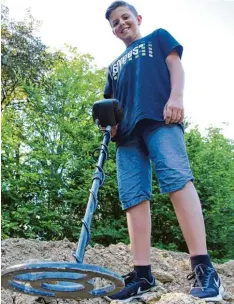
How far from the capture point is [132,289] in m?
1.27

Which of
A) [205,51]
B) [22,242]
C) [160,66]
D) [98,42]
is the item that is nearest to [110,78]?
[160,66]

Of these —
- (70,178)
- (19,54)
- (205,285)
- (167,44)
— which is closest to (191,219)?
(205,285)

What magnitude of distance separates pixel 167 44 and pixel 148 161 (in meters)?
0.36

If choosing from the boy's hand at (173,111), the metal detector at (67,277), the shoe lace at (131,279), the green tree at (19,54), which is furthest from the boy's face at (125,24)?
the green tree at (19,54)

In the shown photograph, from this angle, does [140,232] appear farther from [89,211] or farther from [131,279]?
[89,211]

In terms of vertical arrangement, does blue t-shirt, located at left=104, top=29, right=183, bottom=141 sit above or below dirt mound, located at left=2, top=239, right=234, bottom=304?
above

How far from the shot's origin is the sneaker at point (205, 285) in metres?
1.16

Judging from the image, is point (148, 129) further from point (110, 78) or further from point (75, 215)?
point (75, 215)

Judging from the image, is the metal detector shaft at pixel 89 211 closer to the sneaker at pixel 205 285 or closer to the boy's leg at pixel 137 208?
the boy's leg at pixel 137 208

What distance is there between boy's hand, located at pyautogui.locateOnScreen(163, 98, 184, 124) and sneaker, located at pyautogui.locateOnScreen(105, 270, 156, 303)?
17.4 inches

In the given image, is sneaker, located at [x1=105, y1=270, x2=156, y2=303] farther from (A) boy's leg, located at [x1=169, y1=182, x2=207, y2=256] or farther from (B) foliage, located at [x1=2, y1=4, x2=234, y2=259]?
(B) foliage, located at [x1=2, y1=4, x2=234, y2=259]

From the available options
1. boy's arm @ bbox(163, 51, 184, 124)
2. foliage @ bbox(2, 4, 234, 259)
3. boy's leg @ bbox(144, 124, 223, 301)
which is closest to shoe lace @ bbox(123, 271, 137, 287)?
boy's leg @ bbox(144, 124, 223, 301)

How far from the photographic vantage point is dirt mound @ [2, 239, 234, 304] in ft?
4.25

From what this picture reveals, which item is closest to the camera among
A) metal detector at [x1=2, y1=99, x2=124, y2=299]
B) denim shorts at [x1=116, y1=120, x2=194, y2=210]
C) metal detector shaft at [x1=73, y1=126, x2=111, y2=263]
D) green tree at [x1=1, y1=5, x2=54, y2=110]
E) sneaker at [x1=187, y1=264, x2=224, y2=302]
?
metal detector at [x1=2, y1=99, x2=124, y2=299]
